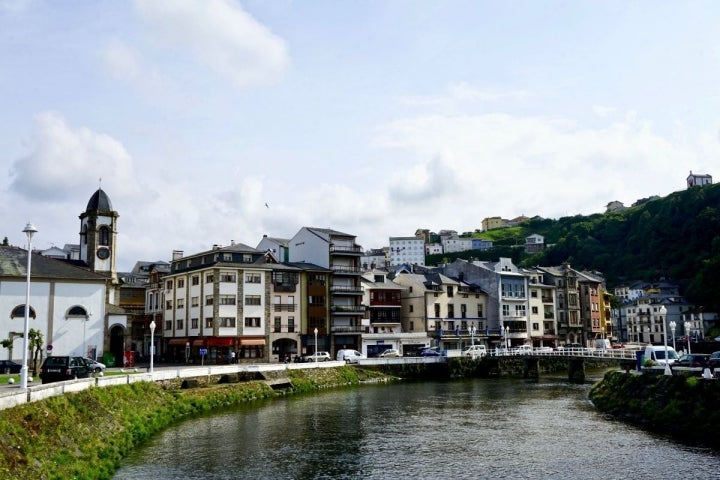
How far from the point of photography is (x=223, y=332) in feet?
270

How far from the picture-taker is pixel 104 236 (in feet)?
269

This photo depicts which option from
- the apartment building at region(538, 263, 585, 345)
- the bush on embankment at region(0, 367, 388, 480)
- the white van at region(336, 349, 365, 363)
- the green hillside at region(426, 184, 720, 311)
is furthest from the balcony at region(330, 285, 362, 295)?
the green hillside at region(426, 184, 720, 311)

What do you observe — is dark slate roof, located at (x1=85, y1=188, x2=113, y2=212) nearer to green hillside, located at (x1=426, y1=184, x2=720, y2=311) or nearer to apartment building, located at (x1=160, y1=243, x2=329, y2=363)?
apartment building, located at (x1=160, y1=243, x2=329, y2=363)

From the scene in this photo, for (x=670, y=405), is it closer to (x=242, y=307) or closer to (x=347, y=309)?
(x=242, y=307)

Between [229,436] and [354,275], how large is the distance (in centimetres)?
5912

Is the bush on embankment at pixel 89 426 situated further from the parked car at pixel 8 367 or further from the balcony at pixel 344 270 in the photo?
the balcony at pixel 344 270

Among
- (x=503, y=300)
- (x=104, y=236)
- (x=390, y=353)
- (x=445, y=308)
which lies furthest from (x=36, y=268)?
(x=503, y=300)

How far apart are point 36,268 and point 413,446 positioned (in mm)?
44577

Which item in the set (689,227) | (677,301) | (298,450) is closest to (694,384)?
(298,450)

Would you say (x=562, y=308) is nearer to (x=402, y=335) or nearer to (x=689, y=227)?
(x=402, y=335)

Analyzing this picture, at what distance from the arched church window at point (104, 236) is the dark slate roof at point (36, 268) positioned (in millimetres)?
16533

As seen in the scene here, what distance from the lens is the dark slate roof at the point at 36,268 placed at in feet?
199

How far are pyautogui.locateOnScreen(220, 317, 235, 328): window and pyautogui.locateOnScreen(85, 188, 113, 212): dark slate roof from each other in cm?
2042

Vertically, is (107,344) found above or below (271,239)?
below
